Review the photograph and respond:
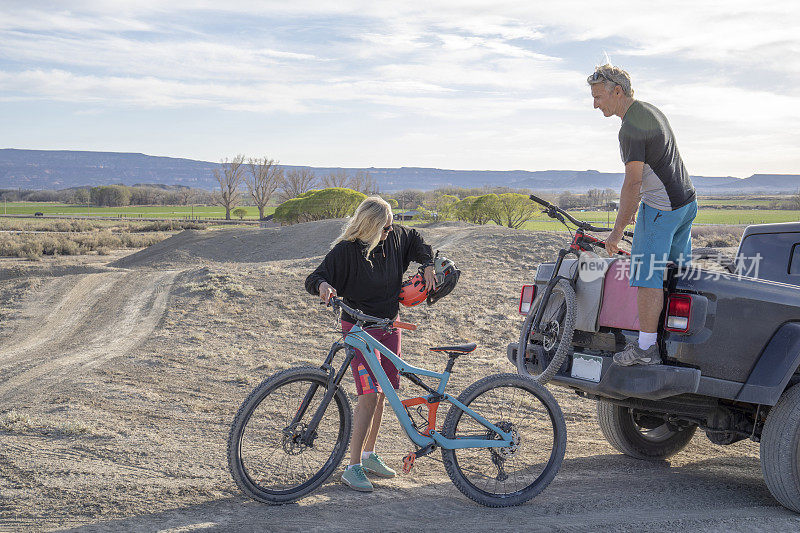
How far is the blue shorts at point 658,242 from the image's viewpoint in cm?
455

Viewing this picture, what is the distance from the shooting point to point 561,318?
205 inches

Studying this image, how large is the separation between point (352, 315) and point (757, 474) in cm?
362

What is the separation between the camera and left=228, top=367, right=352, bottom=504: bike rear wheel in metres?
4.41

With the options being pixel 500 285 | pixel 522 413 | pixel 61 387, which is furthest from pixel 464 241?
pixel 522 413

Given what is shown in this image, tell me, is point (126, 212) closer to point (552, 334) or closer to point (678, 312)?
point (552, 334)

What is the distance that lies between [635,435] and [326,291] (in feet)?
10.1

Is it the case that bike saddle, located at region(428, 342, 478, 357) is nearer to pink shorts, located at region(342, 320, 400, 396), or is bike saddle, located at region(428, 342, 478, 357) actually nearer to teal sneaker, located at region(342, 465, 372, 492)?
pink shorts, located at region(342, 320, 400, 396)

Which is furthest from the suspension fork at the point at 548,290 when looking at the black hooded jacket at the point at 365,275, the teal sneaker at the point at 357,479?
the teal sneaker at the point at 357,479

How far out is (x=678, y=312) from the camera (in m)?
4.49

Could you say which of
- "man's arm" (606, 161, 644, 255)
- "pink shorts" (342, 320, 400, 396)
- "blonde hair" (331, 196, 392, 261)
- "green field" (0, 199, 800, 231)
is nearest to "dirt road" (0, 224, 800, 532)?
"pink shorts" (342, 320, 400, 396)

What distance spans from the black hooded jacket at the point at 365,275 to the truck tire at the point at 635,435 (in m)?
2.16

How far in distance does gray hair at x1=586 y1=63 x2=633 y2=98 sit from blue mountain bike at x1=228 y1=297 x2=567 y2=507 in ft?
6.71

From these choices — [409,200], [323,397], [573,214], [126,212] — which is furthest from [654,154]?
[126,212]

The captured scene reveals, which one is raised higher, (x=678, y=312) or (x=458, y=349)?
(x=678, y=312)
